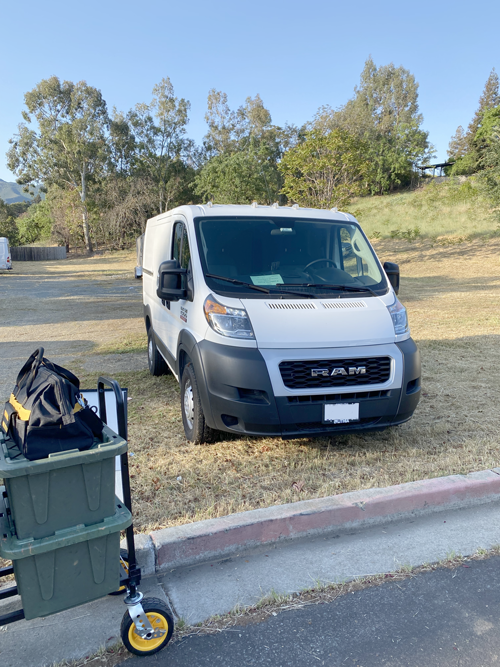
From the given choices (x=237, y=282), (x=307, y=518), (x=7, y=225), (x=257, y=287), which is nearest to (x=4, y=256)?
(x=7, y=225)

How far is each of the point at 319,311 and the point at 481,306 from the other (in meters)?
10.9

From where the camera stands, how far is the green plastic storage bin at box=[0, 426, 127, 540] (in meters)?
1.95

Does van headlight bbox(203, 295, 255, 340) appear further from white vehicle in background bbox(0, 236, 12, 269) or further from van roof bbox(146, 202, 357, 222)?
white vehicle in background bbox(0, 236, 12, 269)

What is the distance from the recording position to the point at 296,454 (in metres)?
4.41

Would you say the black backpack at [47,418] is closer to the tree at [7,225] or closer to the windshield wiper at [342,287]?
the windshield wiper at [342,287]

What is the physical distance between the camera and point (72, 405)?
2.10 meters

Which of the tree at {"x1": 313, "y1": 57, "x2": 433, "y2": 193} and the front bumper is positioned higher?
the tree at {"x1": 313, "y1": 57, "x2": 433, "y2": 193}

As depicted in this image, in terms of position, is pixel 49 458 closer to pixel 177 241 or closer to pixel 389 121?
pixel 177 241

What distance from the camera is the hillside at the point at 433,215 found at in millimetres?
33000

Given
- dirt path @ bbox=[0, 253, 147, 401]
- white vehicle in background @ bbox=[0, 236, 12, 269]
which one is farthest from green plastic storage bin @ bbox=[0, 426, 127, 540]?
white vehicle in background @ bbox=[0, 236, 12, 269]

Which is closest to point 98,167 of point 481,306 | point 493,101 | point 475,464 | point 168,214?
point 481,306

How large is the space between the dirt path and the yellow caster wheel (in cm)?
→ 455

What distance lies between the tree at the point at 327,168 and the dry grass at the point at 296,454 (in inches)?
701

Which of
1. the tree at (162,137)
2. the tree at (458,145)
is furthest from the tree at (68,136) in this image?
the tree at (458,145)
